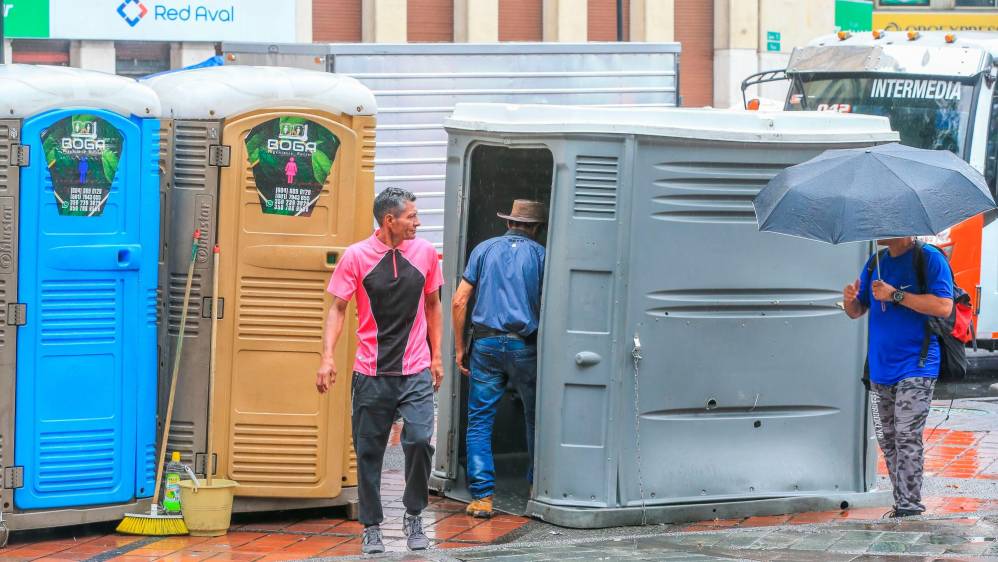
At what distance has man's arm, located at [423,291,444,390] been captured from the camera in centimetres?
692

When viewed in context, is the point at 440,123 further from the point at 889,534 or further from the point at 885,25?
the point at 885,25

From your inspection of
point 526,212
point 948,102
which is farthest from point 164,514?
point 948,102

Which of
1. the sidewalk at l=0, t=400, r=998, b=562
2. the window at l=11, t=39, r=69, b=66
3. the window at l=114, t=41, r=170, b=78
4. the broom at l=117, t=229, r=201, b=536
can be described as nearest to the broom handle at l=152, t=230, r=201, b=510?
the broom at l=117, t=229, r=201, b=536

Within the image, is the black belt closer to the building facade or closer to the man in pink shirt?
the man in pink shirt

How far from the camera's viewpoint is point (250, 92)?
7.35m

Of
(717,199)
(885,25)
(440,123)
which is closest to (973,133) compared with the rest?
(440,123)

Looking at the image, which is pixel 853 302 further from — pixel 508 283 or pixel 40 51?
pixel 40 51

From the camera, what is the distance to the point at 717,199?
24.9ft

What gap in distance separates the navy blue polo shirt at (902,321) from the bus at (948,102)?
6.15 m

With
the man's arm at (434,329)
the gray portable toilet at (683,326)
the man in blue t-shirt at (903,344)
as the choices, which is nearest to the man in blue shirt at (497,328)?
the gray portable toilet at (683,326)

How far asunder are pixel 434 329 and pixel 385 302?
0.33 m

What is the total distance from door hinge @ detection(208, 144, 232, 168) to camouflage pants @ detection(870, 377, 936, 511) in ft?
10.7

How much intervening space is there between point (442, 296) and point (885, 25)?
3037 centimetres

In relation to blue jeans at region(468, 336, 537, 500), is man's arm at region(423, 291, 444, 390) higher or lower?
higher
